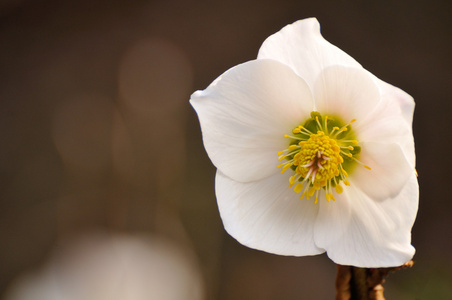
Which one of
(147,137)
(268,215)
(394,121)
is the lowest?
(147,137)

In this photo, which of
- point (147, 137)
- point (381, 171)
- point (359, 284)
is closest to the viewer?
point (359, 284)

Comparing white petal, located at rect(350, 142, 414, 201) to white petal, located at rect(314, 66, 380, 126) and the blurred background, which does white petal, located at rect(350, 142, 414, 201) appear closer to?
white petal, located at rect(314, 66, 380, 126)

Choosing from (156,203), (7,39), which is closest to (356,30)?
(156,203)

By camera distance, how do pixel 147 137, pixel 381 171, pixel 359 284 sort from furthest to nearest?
pixel 147 137, pixel 381 171, pixel 359 284

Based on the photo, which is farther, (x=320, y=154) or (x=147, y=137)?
(x=147, y=137)

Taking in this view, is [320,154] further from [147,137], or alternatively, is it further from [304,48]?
[147,137]

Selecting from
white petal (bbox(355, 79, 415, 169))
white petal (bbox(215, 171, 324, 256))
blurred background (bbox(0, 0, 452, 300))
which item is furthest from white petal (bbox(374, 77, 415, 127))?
blurred background (bbox(0, 0, 452, 300))

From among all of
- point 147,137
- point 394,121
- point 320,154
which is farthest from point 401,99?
point 147,137
